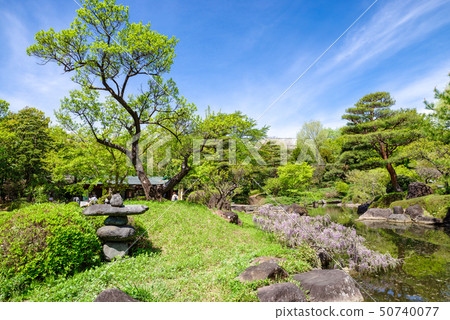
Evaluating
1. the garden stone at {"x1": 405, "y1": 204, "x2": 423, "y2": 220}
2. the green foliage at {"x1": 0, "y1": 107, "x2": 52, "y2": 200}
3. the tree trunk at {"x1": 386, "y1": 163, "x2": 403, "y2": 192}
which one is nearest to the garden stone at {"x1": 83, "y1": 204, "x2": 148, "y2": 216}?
the garden stone at {"x1": 405, "y1": 204, "x2": 423, "y2": 220}

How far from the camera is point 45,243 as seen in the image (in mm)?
4184

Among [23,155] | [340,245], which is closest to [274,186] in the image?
[340,245]

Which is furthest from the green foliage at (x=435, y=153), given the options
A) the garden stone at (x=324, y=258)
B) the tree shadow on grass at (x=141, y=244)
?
the tree shadow on grass at (x=141, y=244)

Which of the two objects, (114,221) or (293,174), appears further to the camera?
(293,174)

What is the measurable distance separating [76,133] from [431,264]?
659 inches

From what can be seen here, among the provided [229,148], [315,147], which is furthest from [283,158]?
[229,148]

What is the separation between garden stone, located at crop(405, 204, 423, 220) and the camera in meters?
14.5

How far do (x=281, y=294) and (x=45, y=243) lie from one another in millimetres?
4272

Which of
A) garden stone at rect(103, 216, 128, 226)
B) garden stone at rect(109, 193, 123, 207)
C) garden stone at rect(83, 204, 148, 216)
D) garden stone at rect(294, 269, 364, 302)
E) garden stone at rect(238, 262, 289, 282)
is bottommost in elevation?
garden stone at rect(294, 269, 364, 302)

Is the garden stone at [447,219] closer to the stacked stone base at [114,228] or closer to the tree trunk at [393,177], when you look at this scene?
the tree trunk at [393,177]

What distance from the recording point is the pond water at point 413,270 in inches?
193

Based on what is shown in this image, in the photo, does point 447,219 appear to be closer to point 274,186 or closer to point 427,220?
point 427,220

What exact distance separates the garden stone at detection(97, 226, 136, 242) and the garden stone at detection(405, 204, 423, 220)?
17.1 metres

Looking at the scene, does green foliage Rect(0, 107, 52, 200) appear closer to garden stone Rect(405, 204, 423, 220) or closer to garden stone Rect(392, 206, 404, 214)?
garden stone Rect(392, 206, 404, 214)
